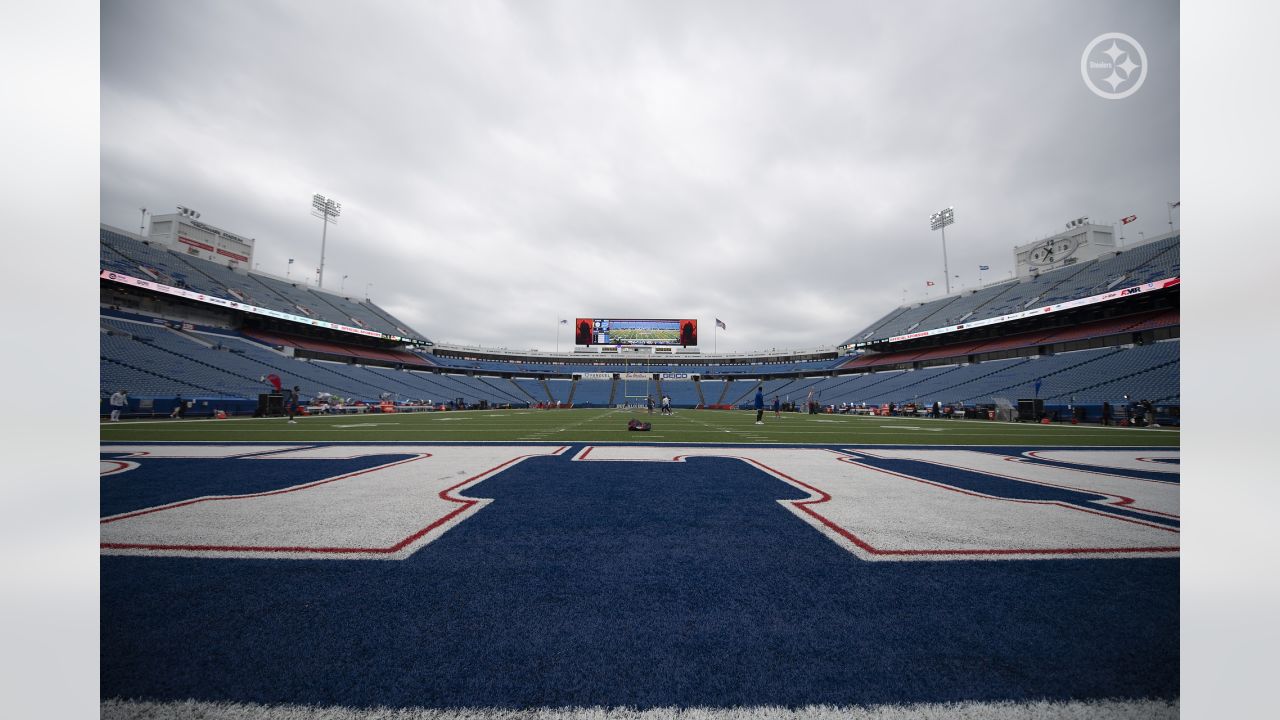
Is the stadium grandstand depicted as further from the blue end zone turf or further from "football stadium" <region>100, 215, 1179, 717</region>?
the blue end zone turf

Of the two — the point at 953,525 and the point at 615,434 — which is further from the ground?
the point at 953,525

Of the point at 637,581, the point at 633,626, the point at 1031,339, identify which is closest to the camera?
the point at 633,626

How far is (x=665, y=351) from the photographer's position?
53719 millimetres

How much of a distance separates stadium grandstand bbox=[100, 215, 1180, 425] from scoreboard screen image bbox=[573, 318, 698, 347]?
134 centimetres

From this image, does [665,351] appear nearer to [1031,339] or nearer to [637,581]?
[1031,339]

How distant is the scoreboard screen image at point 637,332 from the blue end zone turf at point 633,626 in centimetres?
4602

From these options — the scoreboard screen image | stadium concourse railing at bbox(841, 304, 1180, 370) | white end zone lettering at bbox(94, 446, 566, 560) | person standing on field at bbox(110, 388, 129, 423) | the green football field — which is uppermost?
the scoreboard screen image

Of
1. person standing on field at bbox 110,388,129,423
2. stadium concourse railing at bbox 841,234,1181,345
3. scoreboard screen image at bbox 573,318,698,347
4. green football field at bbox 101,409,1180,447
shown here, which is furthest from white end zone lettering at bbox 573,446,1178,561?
scoreboard screen image at bbox 573,318,698,347

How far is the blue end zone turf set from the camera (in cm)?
134

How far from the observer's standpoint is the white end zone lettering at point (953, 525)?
251 centimetres

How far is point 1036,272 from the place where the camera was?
40281mm

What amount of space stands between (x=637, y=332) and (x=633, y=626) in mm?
47694

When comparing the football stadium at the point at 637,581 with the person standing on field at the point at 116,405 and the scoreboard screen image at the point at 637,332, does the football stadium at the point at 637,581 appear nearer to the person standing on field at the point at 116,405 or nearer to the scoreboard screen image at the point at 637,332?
the person standing on field at the point at 116,405

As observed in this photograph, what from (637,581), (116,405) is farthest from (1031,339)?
(116,405)
